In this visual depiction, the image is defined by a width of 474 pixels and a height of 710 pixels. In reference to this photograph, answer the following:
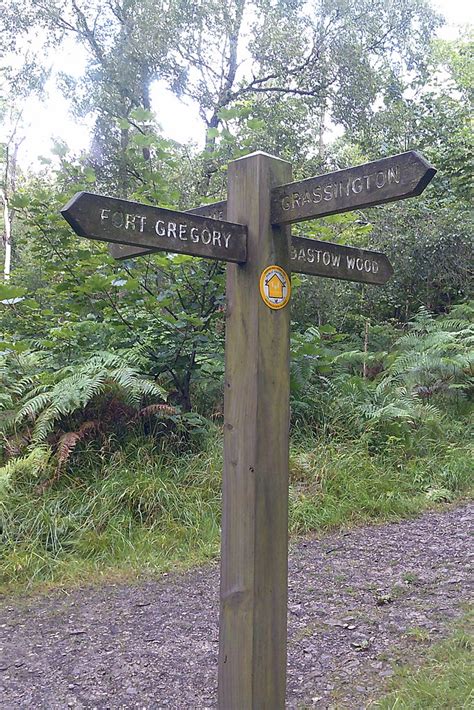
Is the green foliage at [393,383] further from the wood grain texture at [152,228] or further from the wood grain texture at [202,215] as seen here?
the wood grain texture at [152,228]

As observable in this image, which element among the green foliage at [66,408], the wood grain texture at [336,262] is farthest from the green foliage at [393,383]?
the wood grain texture at [336,262]

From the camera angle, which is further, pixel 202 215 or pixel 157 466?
pixel 157 466

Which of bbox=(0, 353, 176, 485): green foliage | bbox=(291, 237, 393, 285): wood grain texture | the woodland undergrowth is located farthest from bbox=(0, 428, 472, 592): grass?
bbox=(291, 237, 393, 285): wood grain texture

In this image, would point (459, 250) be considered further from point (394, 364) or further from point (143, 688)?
point (143, 688)

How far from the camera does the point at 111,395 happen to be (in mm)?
5684

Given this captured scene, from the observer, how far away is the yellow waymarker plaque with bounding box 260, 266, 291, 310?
237cm

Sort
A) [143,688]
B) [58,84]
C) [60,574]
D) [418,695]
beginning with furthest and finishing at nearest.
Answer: [58,84], [60,574], [143,688], [418,695]

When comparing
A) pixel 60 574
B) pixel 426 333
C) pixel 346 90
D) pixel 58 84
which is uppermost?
pixel 58 84

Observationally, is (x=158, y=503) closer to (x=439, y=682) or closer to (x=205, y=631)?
(x=205, y=631)

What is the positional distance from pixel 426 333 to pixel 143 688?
24.8 feet

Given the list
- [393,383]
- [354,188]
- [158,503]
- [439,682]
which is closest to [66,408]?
[158,503]

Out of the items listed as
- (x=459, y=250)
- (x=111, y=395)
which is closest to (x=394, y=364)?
(x=459, y=250)

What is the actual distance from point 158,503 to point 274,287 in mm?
2996

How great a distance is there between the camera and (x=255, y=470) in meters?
2.31
